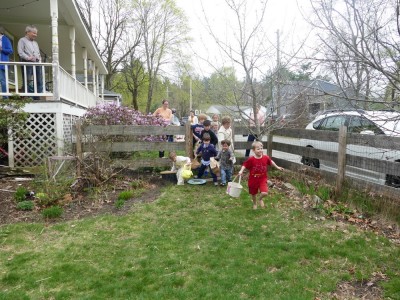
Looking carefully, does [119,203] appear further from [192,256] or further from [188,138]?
[188,138]

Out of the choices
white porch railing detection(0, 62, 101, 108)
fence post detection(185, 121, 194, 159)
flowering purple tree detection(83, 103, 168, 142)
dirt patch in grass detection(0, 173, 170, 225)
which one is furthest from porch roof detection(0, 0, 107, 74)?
dirt patch in grass detection(0, 173, 170, 225)

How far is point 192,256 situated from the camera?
13.2 feet

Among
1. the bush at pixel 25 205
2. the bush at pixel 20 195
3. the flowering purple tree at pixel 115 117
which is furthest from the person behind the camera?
Result: the flowering purple tree at pixel 115 117

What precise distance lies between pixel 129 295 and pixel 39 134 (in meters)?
6.12

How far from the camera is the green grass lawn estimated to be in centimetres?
333

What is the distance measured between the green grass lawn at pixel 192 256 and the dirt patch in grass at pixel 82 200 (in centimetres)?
36

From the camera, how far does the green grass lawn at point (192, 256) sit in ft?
10.9

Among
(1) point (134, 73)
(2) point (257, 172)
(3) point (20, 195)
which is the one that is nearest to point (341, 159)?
(2) point (257, 172)

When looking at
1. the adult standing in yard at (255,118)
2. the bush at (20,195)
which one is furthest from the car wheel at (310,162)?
the bush at (20,195)

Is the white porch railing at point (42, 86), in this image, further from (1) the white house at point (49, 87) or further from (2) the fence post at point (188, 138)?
(2) the fence post at point (188, 138)

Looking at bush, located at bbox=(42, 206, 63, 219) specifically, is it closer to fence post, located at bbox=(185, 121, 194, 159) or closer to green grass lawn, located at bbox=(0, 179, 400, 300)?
green grass lawn, located at bbox=(0, 179, 400, 300)

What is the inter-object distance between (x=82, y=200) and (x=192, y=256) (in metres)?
2.98

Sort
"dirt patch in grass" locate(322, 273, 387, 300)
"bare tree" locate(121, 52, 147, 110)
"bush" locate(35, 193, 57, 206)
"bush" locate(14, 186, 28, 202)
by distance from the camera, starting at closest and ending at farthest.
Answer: "dirt patch in grass" locate(322, 273, 387, 300) < "bush" locate(35, 193, 57, 206) < "bush" locate(14, 186, 28, 202) < "bare tree" locate(121, 52, 147, 110)

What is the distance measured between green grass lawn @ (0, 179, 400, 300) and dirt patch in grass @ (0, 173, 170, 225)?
0.36 meters
